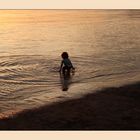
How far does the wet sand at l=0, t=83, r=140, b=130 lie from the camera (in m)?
11.1

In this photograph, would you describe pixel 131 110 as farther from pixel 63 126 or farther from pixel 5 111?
pixel 5 111

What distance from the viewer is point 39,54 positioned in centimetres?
2558

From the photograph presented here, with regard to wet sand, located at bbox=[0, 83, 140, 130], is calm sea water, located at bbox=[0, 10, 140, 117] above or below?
above

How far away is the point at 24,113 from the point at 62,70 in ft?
21.5

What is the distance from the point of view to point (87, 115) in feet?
39.7

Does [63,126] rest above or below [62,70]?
below

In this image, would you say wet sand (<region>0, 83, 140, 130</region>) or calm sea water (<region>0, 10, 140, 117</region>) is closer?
wet sand (<region>0, 83, 140, 130</region>)

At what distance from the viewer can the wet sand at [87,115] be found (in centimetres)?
1111

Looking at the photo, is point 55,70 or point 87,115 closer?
point 87,115

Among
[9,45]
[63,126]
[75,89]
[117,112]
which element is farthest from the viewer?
[9,45]

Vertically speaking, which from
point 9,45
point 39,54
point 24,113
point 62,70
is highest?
point 9,45

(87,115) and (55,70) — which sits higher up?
(55,70)

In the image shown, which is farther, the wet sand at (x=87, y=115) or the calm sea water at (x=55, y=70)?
the calm sea water at (x=55, y=70)

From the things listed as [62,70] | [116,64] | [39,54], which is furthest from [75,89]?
[39,54]
